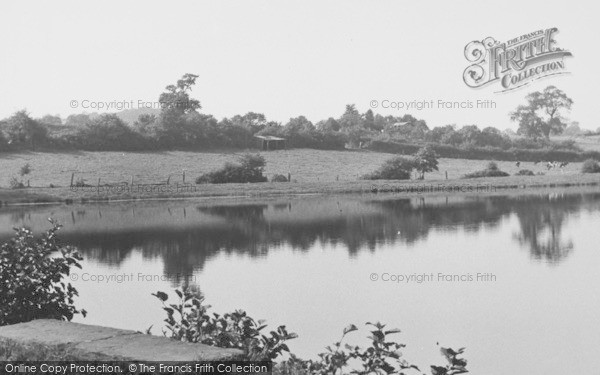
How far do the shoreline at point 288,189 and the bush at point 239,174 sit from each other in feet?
9.33

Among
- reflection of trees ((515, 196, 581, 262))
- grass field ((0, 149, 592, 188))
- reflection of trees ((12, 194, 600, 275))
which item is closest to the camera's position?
reflection of trees ((515, 196, 581, 262))

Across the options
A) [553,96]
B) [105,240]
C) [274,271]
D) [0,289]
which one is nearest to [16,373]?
[0,289]

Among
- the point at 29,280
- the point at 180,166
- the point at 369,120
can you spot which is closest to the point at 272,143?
the point at 180,166

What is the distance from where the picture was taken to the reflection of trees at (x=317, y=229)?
28844mm

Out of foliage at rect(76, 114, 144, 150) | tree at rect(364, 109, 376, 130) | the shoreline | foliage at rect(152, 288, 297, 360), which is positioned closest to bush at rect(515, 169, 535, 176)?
the shoreline

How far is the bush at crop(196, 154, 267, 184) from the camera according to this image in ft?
247

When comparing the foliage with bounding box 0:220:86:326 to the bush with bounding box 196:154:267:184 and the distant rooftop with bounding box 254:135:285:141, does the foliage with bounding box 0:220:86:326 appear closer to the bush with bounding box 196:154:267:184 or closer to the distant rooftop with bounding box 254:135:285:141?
the bush with bounding box 196:154:267:184

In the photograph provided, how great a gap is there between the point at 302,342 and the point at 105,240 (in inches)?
874

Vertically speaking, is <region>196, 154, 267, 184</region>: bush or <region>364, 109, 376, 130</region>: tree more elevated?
<region>364, 109, 376, 130</region>: tree

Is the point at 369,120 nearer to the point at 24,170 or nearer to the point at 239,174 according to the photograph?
the point at 239,174

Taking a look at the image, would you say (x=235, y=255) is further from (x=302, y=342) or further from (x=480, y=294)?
(x=302, y=342)

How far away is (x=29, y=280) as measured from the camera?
9445 millimetres

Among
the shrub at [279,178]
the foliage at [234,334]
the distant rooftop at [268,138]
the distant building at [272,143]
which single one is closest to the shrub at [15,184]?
the shrub at [279,178]

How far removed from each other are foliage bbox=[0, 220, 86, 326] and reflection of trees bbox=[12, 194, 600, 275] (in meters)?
13.4
